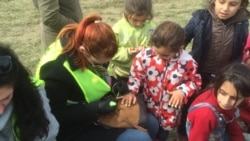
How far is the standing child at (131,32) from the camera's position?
3.08 m

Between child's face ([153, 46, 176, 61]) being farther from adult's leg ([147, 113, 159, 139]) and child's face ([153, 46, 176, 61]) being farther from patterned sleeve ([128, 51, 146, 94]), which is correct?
adult's leg ([147, 113, 159, 139])

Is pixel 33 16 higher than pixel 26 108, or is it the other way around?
pixel 26 108

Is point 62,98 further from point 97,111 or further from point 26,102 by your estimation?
point 26,102

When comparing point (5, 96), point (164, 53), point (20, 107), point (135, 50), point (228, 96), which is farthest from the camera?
point (135, 50)

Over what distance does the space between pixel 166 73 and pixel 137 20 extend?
520 millimetres

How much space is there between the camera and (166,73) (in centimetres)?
287

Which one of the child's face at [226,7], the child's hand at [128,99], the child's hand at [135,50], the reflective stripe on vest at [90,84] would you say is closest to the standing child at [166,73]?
the child's hand at [128,99]

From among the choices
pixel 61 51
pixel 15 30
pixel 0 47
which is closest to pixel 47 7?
pixel 61 51

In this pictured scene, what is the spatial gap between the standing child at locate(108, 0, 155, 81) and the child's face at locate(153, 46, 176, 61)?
11.2 inches

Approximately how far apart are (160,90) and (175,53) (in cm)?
29

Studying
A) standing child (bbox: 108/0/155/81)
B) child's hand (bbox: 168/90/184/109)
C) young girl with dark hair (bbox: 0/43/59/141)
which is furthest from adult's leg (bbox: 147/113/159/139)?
young girl with dark hair (bbox: 0/43/59/141)

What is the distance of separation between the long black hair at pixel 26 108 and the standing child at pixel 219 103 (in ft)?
3.21

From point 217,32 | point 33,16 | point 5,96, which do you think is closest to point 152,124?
point 217,32

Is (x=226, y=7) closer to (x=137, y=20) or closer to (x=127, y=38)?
(x=137, y=20)
